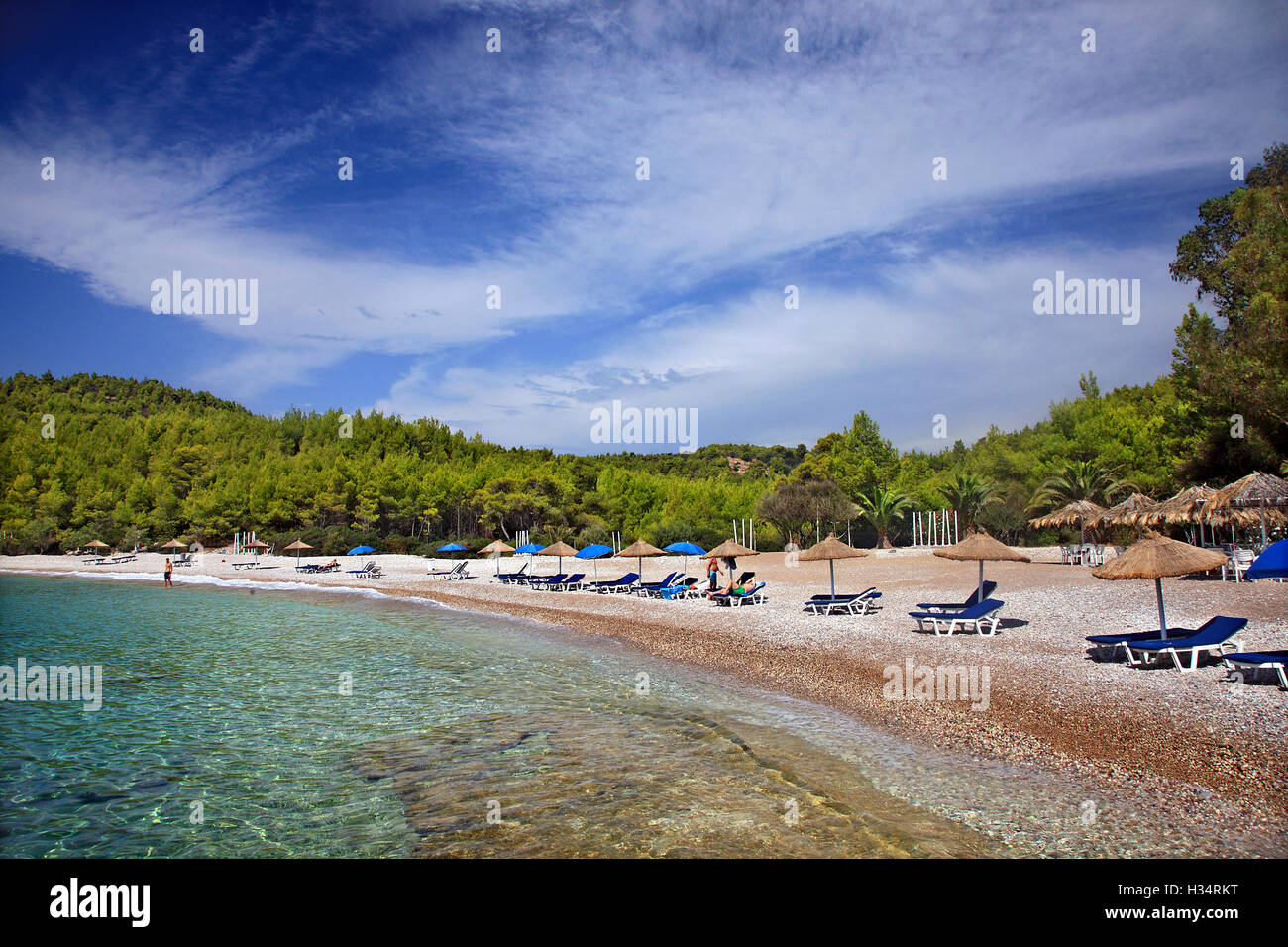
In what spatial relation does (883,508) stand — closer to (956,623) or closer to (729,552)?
(729,552)

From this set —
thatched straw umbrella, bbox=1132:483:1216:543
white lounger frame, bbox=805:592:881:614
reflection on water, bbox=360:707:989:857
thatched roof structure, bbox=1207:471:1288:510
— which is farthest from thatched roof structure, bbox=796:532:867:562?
thatched straw umbrella, bbox=1132:483:1216:543

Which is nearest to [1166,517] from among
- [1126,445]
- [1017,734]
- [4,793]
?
[1017,734]

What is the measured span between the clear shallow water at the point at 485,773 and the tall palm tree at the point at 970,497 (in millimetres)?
30093

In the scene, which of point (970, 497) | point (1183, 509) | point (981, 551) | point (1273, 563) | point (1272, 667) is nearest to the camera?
point (1272, 667)

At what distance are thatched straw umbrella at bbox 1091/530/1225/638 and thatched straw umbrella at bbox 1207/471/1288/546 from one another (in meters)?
9.94

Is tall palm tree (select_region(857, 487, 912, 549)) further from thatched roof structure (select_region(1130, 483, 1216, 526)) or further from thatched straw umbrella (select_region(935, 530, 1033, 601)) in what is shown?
thatched straw umbrella (select_region(935, 530, 1033, 601))

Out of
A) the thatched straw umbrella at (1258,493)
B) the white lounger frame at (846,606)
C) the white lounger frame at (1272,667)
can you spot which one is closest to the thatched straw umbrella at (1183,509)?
the thatched straw umbrella at (1258,493)

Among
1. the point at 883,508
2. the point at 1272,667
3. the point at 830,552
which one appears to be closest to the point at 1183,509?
the point at 830,552

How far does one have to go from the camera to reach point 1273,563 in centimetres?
848

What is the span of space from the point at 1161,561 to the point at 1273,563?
1.15 metres

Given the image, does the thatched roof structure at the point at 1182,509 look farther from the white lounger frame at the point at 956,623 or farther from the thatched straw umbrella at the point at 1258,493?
the white lounger frame at the point at 956,623

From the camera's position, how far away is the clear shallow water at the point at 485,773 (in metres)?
5.57
